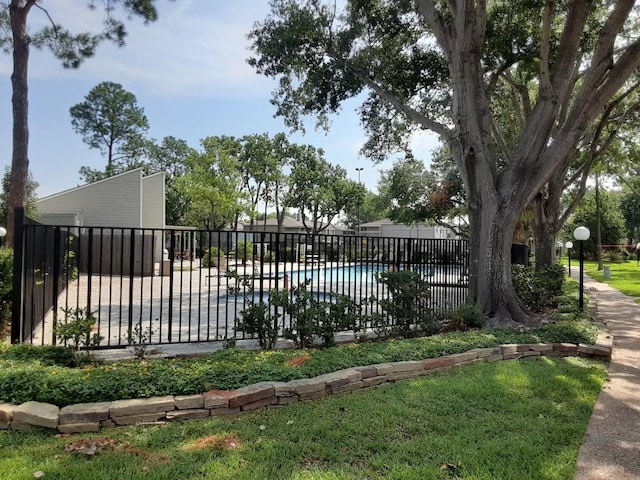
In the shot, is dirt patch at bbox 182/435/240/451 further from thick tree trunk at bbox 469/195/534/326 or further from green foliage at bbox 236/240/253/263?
thick tree trunk at bbox 469/195/534/326

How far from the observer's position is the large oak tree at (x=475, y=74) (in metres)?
7.64

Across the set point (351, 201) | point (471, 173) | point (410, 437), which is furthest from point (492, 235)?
point (351, 201)

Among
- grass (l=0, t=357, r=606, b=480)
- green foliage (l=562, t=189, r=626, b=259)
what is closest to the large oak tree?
grass (l=0, t=357, r=606, b=480)

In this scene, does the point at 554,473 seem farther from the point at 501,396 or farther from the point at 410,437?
the point at 501,396

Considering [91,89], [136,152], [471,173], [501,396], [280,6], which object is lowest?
[501,396]

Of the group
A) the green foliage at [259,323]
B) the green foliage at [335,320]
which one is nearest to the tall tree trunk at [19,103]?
the green foliage at [259,323]

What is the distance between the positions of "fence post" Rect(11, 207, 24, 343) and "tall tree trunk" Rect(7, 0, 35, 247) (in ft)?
31.5

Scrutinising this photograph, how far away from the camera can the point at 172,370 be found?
3.95 m

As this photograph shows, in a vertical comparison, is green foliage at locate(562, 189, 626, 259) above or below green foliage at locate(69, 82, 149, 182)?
below

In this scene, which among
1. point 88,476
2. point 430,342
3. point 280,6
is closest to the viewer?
point 88,476

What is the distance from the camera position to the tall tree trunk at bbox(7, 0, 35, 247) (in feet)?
41.8

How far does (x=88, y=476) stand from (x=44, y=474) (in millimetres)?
258

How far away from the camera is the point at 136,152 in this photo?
149ft

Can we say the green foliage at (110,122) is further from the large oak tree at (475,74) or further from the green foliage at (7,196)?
the large oak tree at (475,74)
